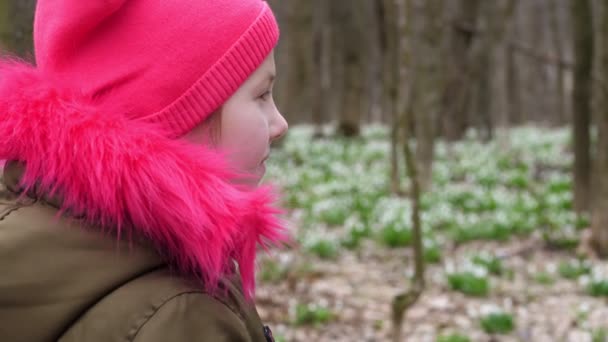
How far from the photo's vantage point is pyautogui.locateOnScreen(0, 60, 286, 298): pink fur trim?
1.19 m

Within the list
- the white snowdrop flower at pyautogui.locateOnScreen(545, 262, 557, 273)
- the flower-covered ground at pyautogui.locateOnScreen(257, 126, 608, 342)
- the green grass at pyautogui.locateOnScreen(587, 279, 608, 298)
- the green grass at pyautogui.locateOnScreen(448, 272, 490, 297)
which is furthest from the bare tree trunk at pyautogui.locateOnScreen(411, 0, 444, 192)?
the green grass at pyautogui.locateOnScreen(587, 279, 608, 298)

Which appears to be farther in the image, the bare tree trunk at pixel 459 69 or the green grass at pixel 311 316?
the bare tree trunk at pixel 459 69

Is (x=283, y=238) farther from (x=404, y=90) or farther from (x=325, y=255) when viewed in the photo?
(x=325, y=255)

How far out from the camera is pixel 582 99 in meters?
6.48

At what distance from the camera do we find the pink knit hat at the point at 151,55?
4.33 feet

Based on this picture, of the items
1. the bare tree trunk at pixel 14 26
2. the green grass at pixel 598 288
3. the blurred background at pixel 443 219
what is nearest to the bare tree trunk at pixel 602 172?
the blurred background at pixel 443 219

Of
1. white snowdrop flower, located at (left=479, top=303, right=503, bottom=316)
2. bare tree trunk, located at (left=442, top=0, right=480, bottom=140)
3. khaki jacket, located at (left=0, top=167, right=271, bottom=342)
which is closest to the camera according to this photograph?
khaki jacket, located at (left=0, top=167, right=271, bottom=342)

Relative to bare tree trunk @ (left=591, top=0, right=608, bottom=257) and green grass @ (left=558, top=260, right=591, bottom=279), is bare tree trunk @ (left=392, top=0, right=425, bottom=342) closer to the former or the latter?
green grass @ (left=558, top=260, right=591, bottom=279)

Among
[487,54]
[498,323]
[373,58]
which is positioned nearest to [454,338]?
[498,323]

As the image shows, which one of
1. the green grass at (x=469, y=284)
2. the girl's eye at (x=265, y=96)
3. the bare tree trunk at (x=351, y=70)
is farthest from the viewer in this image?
the bare tree trunk at (x=351, y=70)

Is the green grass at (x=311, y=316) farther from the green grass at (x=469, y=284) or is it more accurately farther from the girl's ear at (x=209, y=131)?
the girl's ear at (x=209, y=131)

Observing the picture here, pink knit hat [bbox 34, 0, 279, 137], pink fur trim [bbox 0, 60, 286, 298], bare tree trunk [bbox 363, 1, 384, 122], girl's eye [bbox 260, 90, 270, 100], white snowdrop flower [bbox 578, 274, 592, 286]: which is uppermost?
pink knit hat [bbox 34, 0, 279, 137]

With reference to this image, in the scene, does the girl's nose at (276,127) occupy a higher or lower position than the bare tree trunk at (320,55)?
higher

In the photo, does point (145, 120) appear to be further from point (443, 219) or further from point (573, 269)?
point (443, 219)
